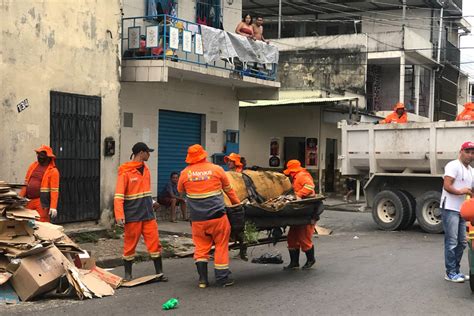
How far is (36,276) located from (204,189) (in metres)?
2.12

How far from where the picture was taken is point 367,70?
27.4 meters

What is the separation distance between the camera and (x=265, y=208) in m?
7.24

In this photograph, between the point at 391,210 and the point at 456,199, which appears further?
the point at 391,210

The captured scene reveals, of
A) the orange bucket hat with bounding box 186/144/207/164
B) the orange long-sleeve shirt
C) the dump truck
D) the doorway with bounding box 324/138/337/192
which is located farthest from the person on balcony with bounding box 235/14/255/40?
the doorway with bounding box 324/138/337/192

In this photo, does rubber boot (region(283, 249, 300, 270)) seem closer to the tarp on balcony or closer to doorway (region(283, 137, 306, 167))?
the tarp on balcony

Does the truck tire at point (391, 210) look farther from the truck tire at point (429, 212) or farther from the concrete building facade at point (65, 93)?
the concrete building facade at point (65, 93)

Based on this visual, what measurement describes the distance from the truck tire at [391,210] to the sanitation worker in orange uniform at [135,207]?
24.6 ft

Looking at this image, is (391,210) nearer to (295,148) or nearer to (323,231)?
(323,231)

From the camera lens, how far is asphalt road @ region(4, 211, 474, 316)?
19.2 feet

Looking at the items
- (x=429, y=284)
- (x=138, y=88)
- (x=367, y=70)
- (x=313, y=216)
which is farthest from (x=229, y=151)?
(x=367, y=70)

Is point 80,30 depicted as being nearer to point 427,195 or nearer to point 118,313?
point 118,313

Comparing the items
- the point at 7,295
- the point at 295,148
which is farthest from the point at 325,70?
the point at 7,295

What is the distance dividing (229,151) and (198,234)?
907 centimetres

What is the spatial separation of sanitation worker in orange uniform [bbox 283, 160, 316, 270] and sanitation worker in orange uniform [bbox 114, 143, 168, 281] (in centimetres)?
197
